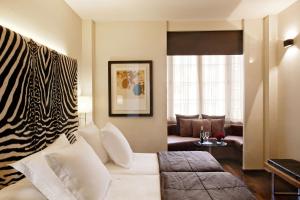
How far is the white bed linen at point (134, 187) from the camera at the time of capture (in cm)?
187

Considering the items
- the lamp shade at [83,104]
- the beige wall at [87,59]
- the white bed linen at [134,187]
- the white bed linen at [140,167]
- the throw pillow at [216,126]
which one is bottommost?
the white bed linen at [134,187]

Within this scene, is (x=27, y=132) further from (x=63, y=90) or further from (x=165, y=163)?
(x=165, y=163)

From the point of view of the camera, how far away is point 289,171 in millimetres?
2881

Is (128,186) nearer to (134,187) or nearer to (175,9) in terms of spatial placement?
(134,187)

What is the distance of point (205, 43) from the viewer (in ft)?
14.3

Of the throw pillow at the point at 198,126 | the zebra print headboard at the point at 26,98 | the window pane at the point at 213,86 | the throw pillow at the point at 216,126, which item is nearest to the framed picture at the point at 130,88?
the zebra print headboard at the point at 26,98

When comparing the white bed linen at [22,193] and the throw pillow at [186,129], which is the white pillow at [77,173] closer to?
the white bed linen at [22,193]

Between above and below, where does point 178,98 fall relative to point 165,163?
above

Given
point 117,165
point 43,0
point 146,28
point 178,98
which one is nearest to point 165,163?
point 117,165

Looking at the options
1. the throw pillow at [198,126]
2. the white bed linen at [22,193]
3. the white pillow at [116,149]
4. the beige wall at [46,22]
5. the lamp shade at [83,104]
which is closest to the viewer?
the white bed linen at [22,193]

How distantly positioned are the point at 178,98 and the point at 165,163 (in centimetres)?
332

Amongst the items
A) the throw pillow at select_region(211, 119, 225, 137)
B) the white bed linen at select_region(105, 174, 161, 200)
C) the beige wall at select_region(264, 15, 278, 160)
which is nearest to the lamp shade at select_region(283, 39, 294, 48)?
the beige wall at select_region(264, 15, 278, 160)

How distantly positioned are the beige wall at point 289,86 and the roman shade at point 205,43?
69cm

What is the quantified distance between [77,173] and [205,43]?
11.2ft
